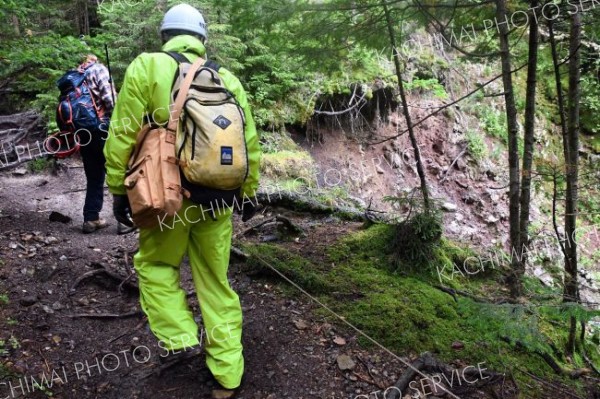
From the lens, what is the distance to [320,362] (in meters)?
3.51

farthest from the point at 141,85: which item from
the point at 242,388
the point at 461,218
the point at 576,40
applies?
the point at 461,218

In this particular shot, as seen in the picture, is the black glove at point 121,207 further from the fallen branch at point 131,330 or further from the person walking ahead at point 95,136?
the person walking ahead at point 95,136

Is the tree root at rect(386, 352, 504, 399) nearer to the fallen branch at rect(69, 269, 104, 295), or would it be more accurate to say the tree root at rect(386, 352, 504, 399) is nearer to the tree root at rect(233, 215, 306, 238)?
the tree root at rect(233, 215, 306, 238)

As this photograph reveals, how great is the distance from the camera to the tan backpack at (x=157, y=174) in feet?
9.26

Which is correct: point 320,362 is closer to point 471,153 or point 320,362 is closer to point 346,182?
point 346,182

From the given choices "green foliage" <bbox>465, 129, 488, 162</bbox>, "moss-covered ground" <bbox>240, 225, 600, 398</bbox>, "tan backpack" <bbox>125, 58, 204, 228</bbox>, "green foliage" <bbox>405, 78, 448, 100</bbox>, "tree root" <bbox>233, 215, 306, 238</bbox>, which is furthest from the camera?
"green foliage" <bbox>465, 129, 488, 162</bbox>

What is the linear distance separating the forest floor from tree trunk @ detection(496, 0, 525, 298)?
1.71 metres

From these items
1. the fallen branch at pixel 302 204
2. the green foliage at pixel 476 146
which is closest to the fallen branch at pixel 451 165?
the green foliage at pixel 476 146

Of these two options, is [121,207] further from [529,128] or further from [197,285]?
[529,128]

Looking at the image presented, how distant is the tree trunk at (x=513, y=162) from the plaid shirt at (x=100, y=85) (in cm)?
451

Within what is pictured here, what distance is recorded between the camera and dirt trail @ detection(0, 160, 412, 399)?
10.6ft

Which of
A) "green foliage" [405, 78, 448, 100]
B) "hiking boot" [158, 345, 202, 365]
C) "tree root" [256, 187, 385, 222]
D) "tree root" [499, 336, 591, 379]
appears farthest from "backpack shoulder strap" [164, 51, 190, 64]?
"green foliage" [405, 78, 448, 100]

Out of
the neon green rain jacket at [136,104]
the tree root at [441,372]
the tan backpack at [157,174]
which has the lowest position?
the tree root at [441,372]

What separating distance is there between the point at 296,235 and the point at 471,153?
9.83 meters
